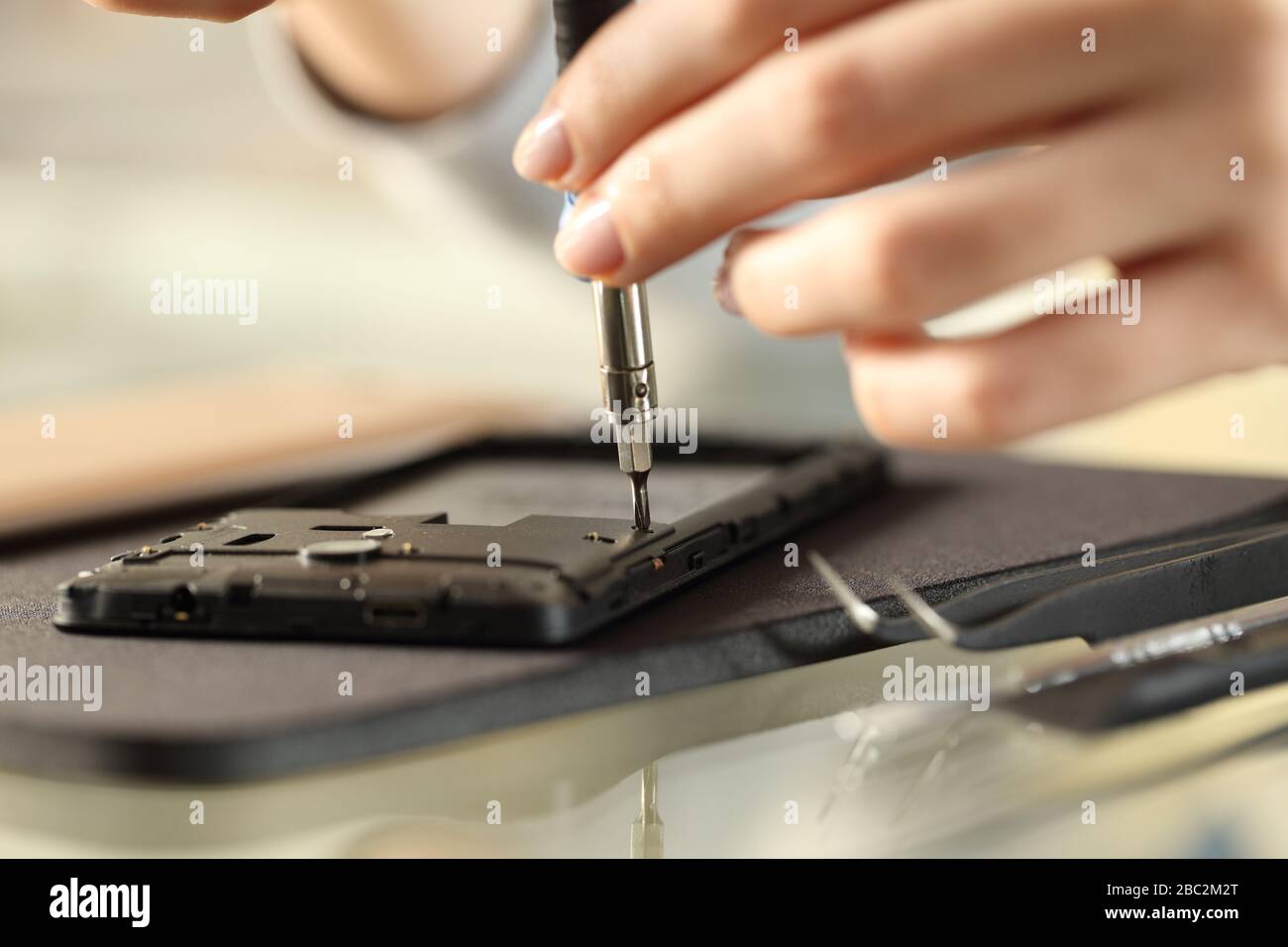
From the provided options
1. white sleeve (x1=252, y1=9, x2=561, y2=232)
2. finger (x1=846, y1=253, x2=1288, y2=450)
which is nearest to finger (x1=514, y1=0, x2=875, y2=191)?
finger (x1=846, y1=253, x2=1288, y2=450)

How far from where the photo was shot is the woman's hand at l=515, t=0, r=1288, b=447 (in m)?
0.46

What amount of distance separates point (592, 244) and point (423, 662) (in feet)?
0.48

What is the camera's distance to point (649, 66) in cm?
48

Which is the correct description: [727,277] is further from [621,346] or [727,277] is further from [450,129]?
[450,129]

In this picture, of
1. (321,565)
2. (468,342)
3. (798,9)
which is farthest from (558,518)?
(468,342)

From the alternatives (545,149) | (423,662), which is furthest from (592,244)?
(423,662)

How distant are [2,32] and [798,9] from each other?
1.65 meters

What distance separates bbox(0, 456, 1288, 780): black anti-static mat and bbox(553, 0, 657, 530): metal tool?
0.20 ft

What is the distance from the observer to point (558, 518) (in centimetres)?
56

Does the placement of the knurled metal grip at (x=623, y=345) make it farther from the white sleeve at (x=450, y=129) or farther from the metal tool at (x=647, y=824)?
the white sleeve at (x=450, y=129)

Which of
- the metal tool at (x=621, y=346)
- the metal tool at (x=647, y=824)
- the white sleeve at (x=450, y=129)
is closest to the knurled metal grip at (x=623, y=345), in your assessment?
the metal tool at (x=621, y=346)

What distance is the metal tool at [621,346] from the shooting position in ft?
1.73

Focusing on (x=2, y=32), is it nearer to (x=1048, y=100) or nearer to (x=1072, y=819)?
(x=1048, y=100)
